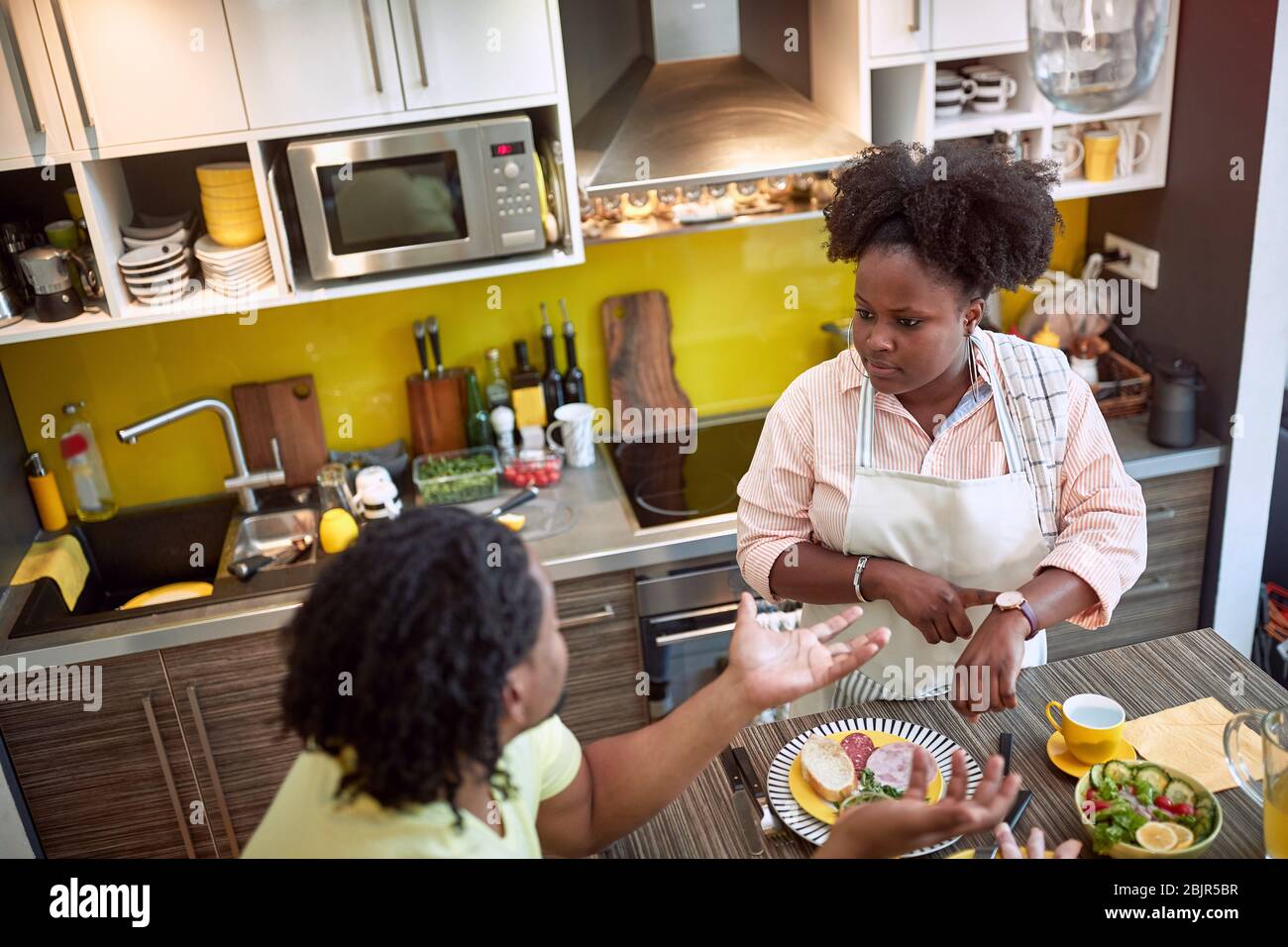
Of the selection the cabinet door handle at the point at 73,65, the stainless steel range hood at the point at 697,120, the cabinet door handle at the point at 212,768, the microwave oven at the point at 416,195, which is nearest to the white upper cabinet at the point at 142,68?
the cabinet door handle at the point at 73,65

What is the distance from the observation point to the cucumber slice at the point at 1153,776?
4.53 ft

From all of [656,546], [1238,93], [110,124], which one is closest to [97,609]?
[110,124]

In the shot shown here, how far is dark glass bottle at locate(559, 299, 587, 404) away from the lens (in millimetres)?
2986

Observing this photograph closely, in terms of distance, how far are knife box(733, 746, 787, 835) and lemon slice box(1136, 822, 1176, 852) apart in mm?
414

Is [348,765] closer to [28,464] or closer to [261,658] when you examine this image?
[261,658]

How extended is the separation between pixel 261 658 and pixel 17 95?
1237 millimetres

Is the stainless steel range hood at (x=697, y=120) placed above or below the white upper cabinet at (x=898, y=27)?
below

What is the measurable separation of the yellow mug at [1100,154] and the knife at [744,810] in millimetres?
1960

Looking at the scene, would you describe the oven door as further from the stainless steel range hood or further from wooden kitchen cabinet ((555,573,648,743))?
wooden kitchen cabinet ((555,573,648,743))

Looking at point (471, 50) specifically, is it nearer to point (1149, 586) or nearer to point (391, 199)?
point (391, 199)

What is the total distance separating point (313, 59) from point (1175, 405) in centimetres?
210

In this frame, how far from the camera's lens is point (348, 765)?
95cm

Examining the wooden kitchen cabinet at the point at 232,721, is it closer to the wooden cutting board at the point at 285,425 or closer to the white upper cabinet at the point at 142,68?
the wooden cutting board at the point at 285,425

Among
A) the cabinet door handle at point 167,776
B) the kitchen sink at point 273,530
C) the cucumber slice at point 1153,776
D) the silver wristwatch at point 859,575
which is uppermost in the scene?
the silver wristwatch at point 859,575
